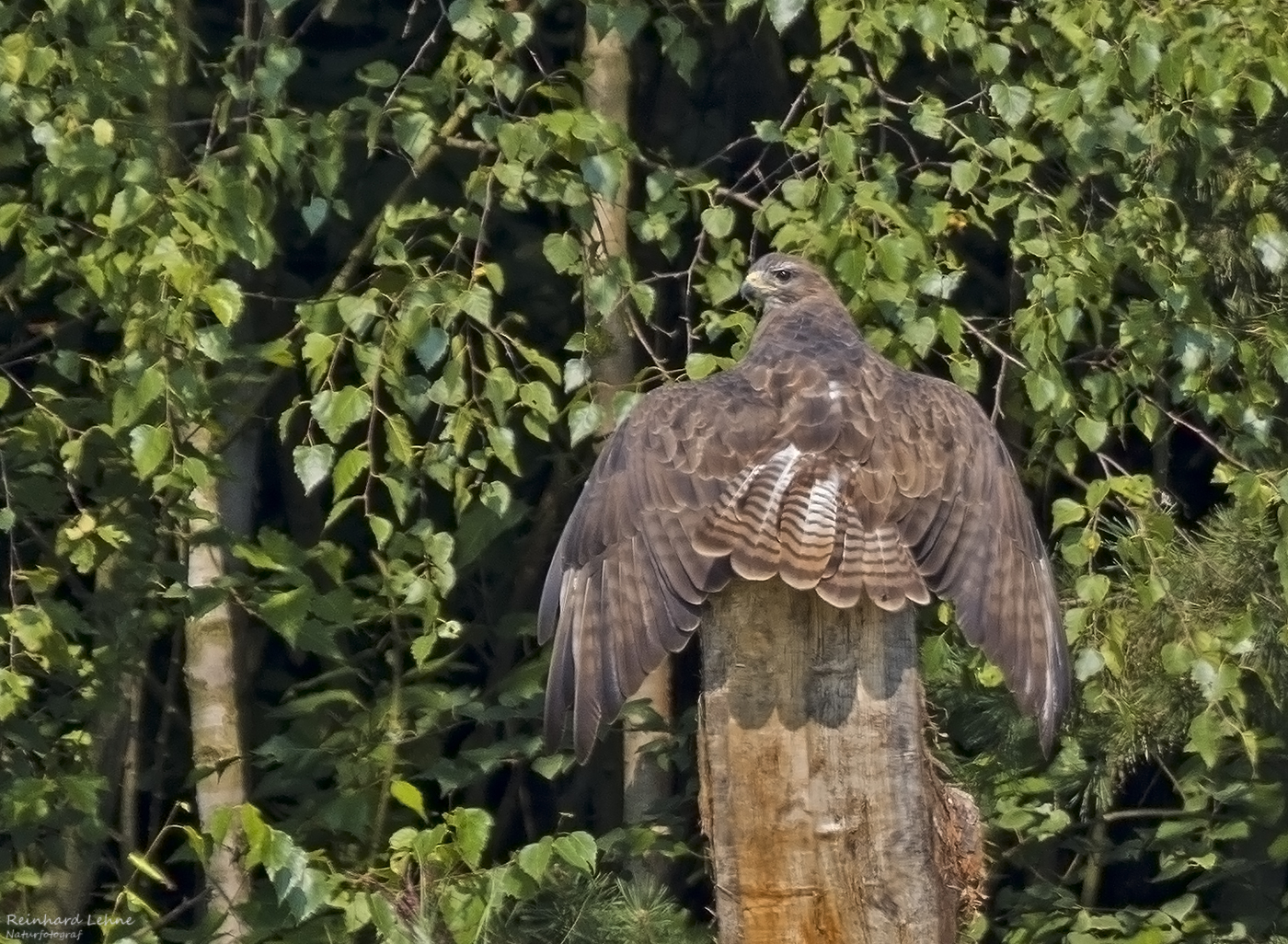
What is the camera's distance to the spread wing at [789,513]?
3.89 m

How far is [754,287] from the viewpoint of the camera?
496 centimetres

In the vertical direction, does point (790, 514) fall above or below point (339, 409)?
below

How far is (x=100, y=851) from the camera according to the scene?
5.62 metres

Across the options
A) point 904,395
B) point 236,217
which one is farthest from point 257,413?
point 904,395

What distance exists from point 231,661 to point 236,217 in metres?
1.48

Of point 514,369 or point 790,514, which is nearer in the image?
point 790,514

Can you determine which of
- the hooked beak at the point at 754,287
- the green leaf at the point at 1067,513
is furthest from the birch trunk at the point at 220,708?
the green leaf at the point at 1067,513

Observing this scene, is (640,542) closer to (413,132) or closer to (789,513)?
(789,513)

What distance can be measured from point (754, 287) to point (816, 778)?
1739mm

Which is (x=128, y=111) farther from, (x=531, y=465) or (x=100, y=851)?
(x=100, y=851)

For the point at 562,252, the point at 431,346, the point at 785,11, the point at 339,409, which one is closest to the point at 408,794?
the point at 339,409

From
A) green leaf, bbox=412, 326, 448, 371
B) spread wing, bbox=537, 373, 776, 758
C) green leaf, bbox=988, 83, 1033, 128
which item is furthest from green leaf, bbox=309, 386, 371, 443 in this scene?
green leaf, bbox=988, 83, 1033, 128

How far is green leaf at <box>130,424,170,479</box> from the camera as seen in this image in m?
4.29

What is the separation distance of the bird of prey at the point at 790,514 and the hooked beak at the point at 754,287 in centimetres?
41
